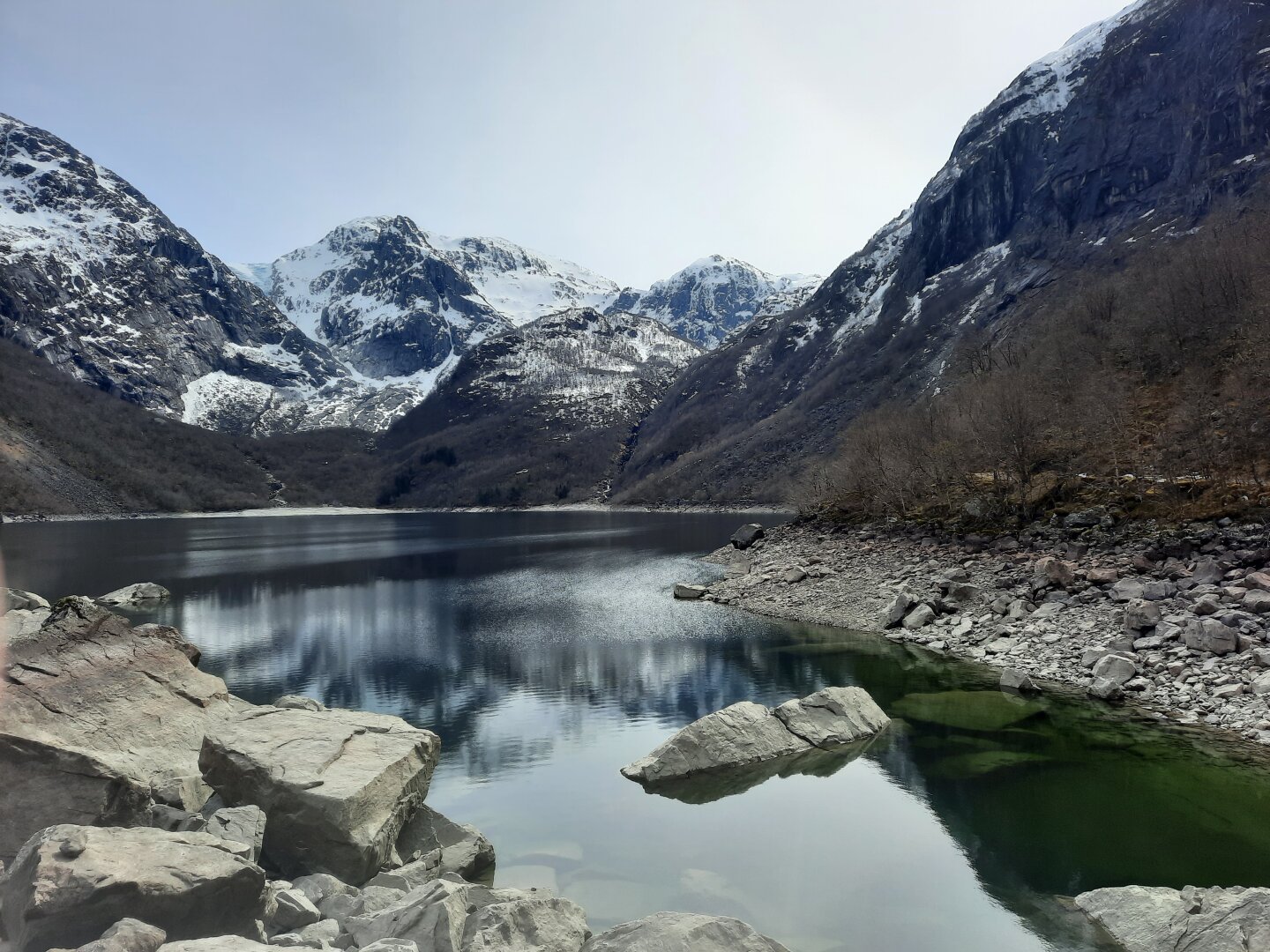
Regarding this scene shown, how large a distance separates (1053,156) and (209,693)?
20457 centimetres

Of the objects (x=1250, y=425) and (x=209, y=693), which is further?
(x=1250, y=425)

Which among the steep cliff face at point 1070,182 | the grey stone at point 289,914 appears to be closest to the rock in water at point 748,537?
the grey stone at point 289,914

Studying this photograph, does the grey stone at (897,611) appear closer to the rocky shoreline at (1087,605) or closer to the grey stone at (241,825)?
the rocky shoreline at (1087,605)

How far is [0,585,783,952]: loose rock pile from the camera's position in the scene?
351 inches

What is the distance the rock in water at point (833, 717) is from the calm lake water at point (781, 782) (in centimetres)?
75

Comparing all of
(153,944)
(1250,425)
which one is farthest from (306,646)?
(1250,425)

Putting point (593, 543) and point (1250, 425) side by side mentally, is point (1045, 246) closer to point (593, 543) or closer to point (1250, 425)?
point (593, 543)

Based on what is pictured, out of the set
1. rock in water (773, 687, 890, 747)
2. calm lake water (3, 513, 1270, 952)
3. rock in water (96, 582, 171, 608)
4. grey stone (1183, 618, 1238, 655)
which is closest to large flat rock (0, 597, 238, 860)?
calm lake water (3, 513, 1270, 952)

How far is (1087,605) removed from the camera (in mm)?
29562

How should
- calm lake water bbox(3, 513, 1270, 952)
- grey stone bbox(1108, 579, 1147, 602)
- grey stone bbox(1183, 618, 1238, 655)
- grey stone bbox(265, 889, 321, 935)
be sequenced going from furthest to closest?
grey stone bbox(1108, 579, 1147, 602) → grey stone bbox(1183, 618, 1238, 655) → calm lake water bbox(3, 513, 1270, 952) → grey stone bbox(265, 889, 321, 935)

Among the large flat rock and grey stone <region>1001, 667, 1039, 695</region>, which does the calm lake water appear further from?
the large flat rock

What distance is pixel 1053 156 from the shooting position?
6708 inches

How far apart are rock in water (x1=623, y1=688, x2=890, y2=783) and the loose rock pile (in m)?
6.66

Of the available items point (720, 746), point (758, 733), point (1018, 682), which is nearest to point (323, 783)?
point (720, 746)
